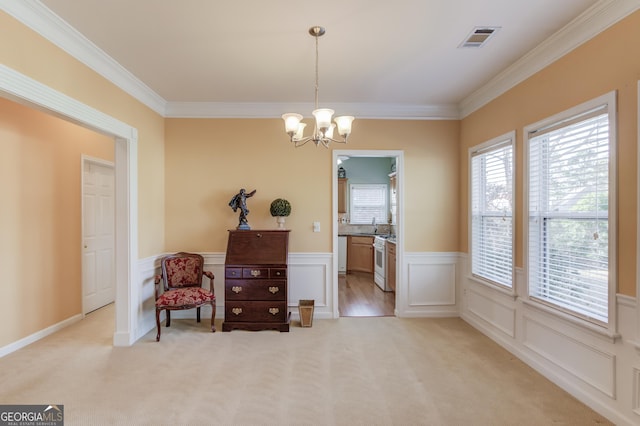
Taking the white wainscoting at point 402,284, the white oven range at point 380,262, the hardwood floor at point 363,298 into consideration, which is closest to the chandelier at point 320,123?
the white wainscoting at point 402,284

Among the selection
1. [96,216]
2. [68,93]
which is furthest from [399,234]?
[96,216]

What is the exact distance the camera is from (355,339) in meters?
3.49

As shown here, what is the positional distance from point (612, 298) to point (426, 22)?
7.36 ft

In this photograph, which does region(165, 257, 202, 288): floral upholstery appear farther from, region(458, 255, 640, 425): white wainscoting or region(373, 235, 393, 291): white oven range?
region(458, 255, 640, 425): white wainscoting

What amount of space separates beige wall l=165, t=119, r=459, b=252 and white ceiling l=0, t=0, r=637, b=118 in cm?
41

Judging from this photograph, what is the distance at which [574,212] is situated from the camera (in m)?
2.45

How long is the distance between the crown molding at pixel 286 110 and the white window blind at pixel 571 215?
1538mm

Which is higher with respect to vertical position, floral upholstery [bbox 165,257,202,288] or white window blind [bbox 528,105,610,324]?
white window blind [bbox 528,105,610,324]

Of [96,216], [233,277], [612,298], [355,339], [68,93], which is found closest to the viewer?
[612,298]

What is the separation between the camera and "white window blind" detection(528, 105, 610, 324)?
222cm

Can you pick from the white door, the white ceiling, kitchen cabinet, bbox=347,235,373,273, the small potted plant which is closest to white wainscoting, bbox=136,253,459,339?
the small potted plant

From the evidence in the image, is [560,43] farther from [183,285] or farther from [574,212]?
[183,285]

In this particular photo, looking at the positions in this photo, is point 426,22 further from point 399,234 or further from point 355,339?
point 355,339

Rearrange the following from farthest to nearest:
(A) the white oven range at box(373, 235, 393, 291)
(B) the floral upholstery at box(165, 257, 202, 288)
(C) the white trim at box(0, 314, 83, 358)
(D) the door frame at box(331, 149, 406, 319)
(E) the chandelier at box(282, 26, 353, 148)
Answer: (A) the white oven range at box(373, 235, 393, 291) → (D) the door frame at box(331, 149, 406, 319) → (B) the floral upholstery at box(165, 257, 202, 288) → (C) the white trim at box(0, 314, 83, 358) → (E) the chandelier at box(282, 26, 353, 148)
